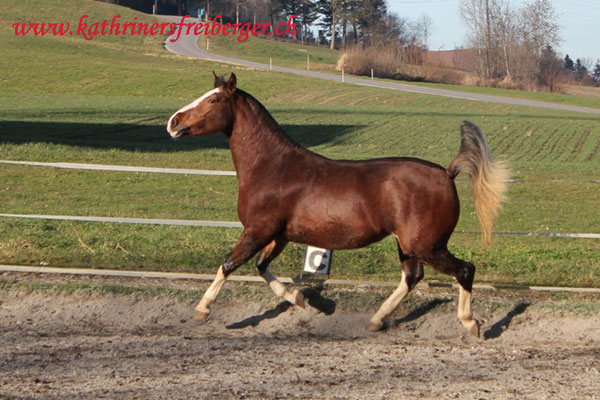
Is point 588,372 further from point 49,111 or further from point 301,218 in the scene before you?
point 49,111

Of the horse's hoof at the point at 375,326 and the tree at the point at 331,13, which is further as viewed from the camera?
the tree at the point at 331,13

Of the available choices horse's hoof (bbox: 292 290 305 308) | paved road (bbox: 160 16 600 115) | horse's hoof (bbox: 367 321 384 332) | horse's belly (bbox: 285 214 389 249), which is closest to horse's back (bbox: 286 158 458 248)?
horse's belly (bbox: 285 214 389 249)

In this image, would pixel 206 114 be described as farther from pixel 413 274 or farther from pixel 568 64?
pixel 568 64

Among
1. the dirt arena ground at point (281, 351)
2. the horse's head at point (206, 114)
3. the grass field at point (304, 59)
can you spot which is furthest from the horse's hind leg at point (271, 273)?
the grass field at point (304, 59)

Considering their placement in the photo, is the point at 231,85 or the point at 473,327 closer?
the point at 473,327

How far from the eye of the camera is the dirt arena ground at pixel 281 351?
203 inches

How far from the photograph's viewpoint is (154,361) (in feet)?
18.7

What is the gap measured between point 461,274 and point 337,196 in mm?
1182

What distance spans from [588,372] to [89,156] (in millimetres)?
15161

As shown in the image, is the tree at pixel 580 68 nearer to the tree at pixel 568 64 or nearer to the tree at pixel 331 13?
the tree at pixel 568 64

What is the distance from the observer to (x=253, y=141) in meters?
7.03

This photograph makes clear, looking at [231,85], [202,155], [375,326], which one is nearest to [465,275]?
[375,326]

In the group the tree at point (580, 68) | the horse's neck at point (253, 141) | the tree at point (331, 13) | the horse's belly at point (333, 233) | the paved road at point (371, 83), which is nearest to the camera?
the horse's belly at point (333, 233)

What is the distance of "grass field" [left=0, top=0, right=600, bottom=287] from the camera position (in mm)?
9539
